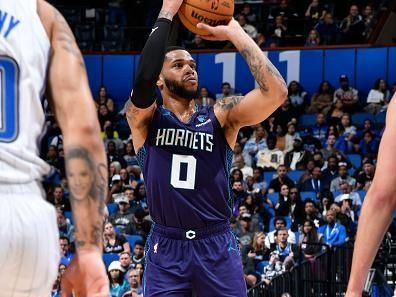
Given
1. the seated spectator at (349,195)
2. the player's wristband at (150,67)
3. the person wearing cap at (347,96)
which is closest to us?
the player's wristband at (150,67)

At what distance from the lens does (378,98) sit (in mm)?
20625

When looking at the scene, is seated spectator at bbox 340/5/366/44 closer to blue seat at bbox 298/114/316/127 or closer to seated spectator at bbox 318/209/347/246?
blue seat at bbox 298/114/316/127

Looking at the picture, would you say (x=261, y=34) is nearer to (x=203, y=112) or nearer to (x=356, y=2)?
(x=356, y=2)

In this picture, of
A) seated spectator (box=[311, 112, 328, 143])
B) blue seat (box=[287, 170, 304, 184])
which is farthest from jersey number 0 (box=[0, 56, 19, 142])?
seated spectator (box=[311, 112, 328, 143])

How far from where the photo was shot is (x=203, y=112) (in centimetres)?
677

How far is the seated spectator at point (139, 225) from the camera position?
1647 cm

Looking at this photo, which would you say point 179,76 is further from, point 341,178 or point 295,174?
point 295,174

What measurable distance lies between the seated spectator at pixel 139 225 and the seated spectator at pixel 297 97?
565 centimetres

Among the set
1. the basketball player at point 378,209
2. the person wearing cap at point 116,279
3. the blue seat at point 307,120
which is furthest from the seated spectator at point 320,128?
the basketball player at point 378,209

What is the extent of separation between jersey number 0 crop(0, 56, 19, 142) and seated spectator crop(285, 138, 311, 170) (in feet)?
50.9

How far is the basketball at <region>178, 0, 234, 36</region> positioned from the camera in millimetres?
6754

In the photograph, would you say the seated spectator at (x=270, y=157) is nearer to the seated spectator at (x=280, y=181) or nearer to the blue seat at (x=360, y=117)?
the seated spectator at (x=280, y=181)

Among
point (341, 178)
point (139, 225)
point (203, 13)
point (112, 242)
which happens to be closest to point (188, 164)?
point (203, 13)

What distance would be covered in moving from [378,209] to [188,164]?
260cm
